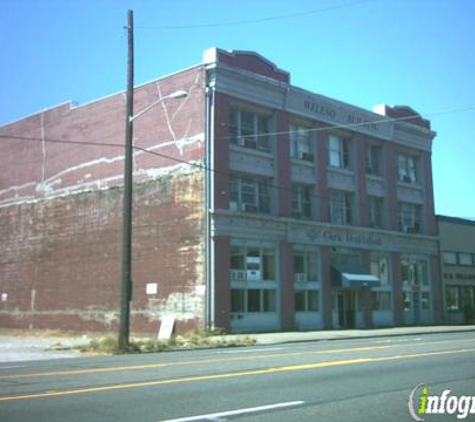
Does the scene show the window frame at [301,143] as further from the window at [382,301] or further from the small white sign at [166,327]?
the small white sign at [166,327]

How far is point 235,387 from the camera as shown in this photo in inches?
428

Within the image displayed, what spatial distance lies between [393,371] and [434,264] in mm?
33397

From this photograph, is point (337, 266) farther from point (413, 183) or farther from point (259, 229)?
point (413, 183)

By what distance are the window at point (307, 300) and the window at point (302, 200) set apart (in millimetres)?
4212

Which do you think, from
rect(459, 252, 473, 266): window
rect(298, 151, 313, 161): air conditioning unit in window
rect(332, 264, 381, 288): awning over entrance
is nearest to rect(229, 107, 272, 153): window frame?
rect(298, 151, 313, 161): air conditioning unit in window

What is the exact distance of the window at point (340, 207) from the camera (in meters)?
38.5

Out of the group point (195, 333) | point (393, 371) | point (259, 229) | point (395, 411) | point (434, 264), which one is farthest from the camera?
point (434, 264)

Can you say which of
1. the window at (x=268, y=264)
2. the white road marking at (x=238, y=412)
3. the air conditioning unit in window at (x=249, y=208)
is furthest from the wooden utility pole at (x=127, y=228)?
the white road marking at (x=238, y=412)

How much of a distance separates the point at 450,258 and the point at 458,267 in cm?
99

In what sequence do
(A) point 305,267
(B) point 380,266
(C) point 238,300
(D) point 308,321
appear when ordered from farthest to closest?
(B) point 380,266 < (A) point 305,267 < (D) point 308,321 < (C) point 238,300

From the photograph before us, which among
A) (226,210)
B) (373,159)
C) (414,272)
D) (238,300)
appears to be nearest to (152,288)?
(238,300)

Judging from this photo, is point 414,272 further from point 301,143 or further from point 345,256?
point 301,143

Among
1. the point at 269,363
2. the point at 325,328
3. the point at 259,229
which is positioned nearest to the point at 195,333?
the point at 259,229

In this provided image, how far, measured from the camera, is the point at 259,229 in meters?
33.0
